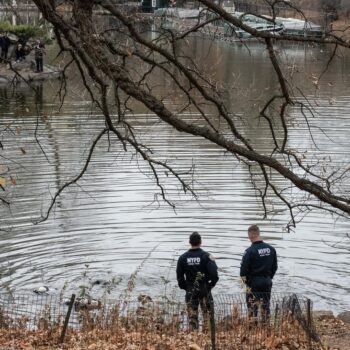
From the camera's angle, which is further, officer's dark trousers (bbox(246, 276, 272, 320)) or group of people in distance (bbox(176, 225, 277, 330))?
group of people in distance (bbox(176, 225, 277, 330))

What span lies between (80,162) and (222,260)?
927cm

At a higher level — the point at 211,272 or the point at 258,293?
the point at 211,272

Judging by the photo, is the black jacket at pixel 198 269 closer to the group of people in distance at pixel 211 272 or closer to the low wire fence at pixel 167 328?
the group of people in distance at pixel 211 272

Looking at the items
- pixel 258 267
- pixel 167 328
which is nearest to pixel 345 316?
pixel 258 267

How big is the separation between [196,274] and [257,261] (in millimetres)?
869

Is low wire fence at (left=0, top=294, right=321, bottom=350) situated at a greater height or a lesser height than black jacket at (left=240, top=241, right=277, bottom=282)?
lesser

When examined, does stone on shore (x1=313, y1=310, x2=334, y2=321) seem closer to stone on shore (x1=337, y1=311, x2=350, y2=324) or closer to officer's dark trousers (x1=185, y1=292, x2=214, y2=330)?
stone on shore (x1=337, y1=311, x2=350, y2=324)

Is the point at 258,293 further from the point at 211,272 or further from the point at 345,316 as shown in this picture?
the point at 345,316

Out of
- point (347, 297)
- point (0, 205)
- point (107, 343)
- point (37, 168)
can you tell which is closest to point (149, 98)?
point (107, 343)

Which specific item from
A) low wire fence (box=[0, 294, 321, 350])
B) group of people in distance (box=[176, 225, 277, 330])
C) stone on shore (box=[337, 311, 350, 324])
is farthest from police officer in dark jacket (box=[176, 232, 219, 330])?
stone on shore (box=[337, 311, 350, 324])

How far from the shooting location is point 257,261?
10.9 metres

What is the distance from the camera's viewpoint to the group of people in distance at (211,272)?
35.2ft

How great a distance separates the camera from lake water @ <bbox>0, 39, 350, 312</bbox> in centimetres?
1407

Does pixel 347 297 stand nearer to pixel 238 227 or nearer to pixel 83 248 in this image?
pixel 238 227
